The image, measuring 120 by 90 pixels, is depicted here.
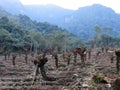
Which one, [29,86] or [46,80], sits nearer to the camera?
[29,86]

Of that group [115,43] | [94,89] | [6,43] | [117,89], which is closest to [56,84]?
[94,89]

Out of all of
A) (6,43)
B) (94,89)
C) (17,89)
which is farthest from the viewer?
(6,43)

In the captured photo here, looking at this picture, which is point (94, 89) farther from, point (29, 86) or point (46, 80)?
point (46, 80)

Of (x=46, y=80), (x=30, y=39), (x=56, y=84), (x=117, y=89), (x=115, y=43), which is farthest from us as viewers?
(x=115, y=43)

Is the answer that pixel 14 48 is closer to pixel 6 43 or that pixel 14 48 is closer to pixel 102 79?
pixel 6 43

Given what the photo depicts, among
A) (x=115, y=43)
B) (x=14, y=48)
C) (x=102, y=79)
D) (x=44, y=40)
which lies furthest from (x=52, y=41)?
(x=102, y=79)

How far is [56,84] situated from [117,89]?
9.72 metres

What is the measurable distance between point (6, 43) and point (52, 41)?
2041cm

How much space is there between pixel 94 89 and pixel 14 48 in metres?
72.1

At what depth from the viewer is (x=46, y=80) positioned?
27.5m

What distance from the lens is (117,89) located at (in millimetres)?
15906

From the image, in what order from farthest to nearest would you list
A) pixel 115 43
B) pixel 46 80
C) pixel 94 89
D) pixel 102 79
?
pixel 115 43 < pixel 46 80 < pixel 102 79 < pixel 94 89

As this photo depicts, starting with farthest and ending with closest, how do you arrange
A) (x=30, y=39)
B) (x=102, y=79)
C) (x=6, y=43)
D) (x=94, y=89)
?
(x=30, y=39), (x=6, y=43), (x=102, y=79), (x=94, y=89)

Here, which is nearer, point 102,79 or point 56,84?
point 102,79
